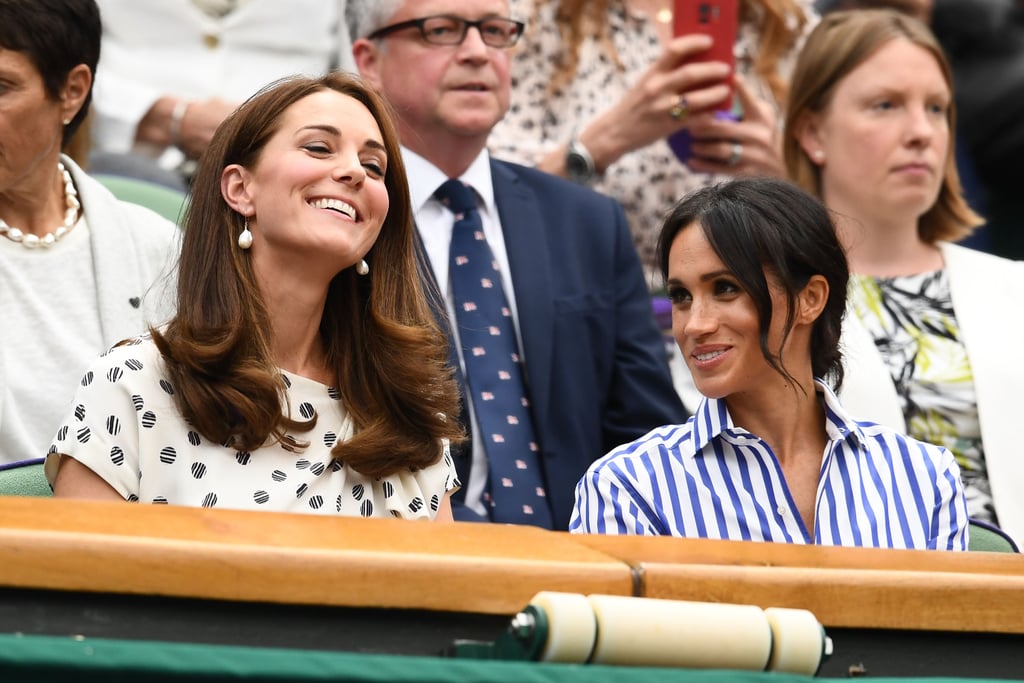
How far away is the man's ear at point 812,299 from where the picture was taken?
2172 mm

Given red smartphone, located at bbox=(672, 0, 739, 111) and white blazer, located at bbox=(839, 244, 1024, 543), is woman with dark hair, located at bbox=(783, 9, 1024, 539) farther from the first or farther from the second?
red smartphone, located at bbox=(672, 0, 739, 111)

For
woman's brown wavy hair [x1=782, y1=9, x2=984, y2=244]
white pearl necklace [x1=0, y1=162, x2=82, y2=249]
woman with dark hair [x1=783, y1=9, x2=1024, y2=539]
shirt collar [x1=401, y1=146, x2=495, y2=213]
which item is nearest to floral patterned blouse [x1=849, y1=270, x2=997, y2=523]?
woman with dark hair [x1=783, y1=9, x2=1024, y2=539]

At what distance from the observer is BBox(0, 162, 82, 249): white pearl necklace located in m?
2.37

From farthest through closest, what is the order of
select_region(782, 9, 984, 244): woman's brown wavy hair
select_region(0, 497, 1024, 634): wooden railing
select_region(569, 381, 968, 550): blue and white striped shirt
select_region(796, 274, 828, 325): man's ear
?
select_region(782, 9, 984, 244): woman's brown wavy hair
select_region(796, 274, 828, 325): man's ear
select_region(569, 381, 968, 550): blue and white striped shirt
select_region(0, 497, 1024, 634): wooden railing

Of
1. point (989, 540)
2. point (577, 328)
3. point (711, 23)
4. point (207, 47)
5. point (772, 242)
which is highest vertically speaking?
point (711, 23)

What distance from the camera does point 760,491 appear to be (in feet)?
6.85

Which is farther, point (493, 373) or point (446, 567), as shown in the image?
point (493, 373)

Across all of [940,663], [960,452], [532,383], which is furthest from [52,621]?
[960,452]

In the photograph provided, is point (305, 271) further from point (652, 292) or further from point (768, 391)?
point (652, 292)

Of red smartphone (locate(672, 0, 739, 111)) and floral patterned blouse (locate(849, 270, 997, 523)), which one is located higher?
red smartphone (locate(672, 0, 739, 111))

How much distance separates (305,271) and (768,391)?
657 mm

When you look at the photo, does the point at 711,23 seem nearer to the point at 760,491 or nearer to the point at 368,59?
the point at 368,59

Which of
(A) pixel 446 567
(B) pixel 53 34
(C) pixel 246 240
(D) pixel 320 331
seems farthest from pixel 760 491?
(B) pixel 53 34

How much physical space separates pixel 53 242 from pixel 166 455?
0.63 m
